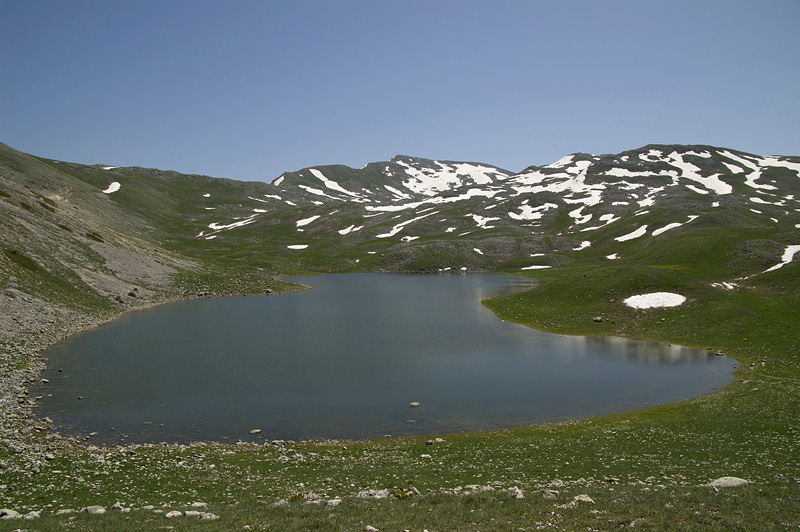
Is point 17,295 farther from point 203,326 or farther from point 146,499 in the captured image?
point 146,499

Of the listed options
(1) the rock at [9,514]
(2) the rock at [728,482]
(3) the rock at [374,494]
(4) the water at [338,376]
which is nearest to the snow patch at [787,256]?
(4) the water at [338,376]

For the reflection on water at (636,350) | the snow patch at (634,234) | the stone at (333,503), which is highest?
the snow patch at (634,234)

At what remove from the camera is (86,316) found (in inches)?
2389

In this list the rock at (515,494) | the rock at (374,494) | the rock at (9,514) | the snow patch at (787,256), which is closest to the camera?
the rock at (9,514)

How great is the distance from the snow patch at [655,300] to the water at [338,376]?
13050 mm

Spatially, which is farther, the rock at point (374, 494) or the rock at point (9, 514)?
the rock at point (374, 494)

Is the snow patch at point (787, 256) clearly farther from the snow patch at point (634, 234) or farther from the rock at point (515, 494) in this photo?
the rock at point (515, 494)

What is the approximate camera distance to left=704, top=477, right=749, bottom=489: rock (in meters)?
19.1

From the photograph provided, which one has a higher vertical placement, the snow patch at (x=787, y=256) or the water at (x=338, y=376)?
the snow patch at (x=787, y=256)

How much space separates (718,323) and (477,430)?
42.8m

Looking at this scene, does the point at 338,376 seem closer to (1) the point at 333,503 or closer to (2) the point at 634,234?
(1) the point at 333,503

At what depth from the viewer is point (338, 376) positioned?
4159 cm

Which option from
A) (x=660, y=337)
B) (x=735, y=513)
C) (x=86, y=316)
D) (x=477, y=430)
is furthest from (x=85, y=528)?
(x=660, y=337)

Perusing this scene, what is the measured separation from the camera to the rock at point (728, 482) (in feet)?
62.7
